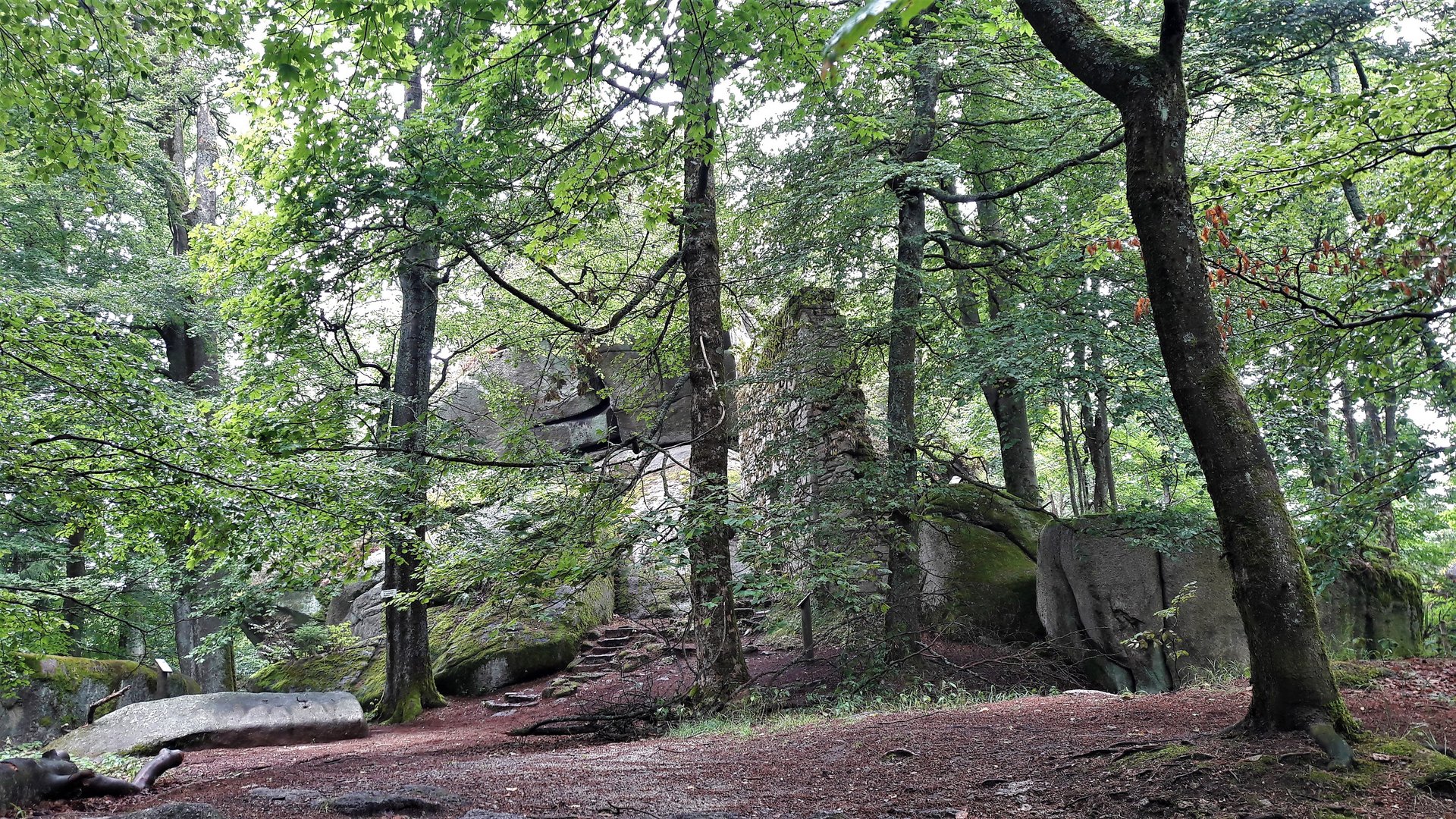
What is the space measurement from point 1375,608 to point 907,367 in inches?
192

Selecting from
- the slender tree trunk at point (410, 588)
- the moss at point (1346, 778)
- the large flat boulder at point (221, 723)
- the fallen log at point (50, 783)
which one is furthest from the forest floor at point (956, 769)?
the slender tree trunk at point (410, 588)

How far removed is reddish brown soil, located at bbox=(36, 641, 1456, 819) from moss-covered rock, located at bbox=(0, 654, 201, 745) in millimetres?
5923

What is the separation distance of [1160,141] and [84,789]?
6350 millimetres

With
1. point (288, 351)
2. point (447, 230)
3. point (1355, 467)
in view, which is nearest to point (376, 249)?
point (447, 230)

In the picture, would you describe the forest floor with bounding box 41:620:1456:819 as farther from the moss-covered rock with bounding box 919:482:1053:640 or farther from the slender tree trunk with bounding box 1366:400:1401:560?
the moss-covered rock with bounding box 919:482:1053:640

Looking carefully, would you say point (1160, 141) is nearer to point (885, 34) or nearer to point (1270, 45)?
point (885, 34)

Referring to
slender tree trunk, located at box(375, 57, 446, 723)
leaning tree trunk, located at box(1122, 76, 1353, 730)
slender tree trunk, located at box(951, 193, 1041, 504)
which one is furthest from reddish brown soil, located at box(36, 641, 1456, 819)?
slender tree trunk, located at box(951, 193, 1041, 504)

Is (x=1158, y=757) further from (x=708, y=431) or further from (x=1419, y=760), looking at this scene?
(x=708, y=431)

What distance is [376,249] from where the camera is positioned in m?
6.04

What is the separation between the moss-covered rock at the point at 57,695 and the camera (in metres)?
10.3

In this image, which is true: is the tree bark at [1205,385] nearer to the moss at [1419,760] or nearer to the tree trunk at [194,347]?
the moss at [1419,760]

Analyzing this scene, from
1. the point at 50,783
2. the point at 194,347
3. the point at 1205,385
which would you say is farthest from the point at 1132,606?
the point at 194,347

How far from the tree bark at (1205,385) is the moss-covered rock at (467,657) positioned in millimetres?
10431

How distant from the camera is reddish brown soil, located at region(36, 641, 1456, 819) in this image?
2957 millimetres
